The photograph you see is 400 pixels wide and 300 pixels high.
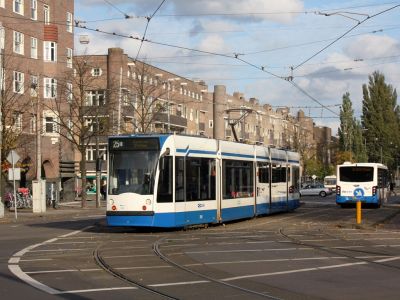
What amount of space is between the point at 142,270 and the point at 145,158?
26.3 ft

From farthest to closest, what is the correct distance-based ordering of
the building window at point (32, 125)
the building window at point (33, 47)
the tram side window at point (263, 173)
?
the building window at point (33, 47)
the building window at point (32, 125)
the tram side window at point (263, 173)

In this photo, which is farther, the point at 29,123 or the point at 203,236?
the point at 29,123

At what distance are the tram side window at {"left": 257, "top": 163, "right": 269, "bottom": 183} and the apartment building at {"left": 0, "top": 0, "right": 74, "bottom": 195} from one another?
19.8 metres

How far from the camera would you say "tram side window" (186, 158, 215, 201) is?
21.4 m

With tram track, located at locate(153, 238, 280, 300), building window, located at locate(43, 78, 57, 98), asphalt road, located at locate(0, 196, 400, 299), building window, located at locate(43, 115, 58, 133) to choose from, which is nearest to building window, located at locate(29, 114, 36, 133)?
building window, located at locate(43, 115, 58, 133)

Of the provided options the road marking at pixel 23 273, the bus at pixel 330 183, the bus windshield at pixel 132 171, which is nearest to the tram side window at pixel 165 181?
the bus windshield at pixel 132 171

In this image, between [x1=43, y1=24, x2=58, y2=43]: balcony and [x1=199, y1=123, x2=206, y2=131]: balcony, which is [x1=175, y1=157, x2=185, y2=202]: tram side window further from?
[x1=199, y1=123, x2=206, y2=131]: balcony

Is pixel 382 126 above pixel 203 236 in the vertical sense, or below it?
above

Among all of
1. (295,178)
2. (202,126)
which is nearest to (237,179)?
(295,178)

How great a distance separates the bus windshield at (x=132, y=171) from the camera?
20.2m

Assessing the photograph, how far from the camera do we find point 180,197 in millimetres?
20734

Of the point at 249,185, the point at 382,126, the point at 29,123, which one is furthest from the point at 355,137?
the point at 249,185

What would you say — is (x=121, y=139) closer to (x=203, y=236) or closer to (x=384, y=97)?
(x=203, y=236)

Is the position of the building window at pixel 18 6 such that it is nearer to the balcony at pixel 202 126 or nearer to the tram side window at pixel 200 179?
the tram side window at pixel 200 179
